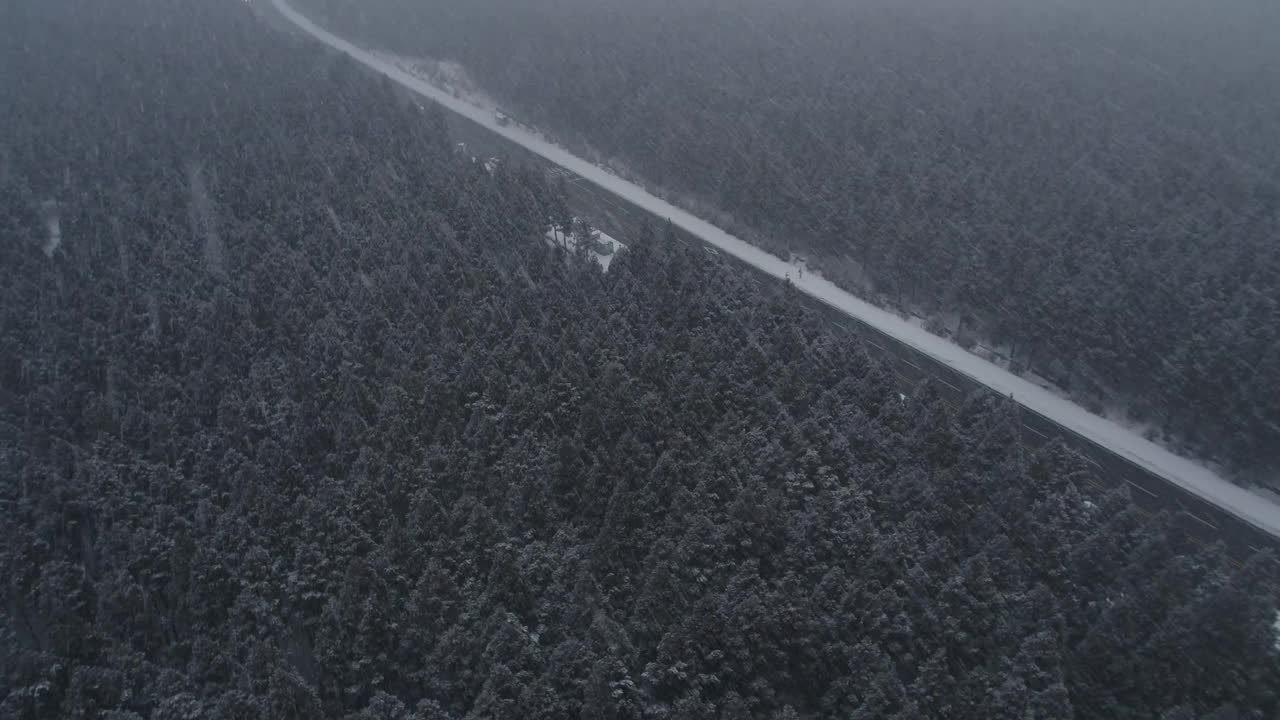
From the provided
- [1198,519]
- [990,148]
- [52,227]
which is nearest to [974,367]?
[1198,519]

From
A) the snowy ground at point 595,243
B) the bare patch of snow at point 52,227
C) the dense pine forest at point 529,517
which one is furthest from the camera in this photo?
the snowy ground at point 595,243

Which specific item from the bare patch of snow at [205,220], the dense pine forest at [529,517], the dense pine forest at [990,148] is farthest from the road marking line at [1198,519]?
the bare patch of snow at [205,220]

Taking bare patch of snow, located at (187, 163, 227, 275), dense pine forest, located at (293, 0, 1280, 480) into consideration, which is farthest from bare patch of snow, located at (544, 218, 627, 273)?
bare patch of snow, located at (187, 163, 227, 275)

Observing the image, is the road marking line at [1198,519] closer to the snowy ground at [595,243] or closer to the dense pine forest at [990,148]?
the dense pine forest at [990,148]

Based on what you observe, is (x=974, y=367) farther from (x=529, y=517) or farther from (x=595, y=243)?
(x=529, y=517)

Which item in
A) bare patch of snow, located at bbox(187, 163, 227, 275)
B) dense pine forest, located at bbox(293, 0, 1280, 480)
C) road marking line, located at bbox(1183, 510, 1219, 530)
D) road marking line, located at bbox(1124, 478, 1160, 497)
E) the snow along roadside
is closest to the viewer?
road marking line, located at bbox(1183, 510, 1219, 530)

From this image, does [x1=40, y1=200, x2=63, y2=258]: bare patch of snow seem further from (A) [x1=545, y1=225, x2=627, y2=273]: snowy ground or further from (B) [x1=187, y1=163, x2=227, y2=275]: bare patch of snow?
(A) [x1=545, y1=225, x2=627, y2=273]: snowy ground

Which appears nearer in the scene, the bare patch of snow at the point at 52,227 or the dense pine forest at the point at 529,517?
the dense pine forest at the point at 529,517
